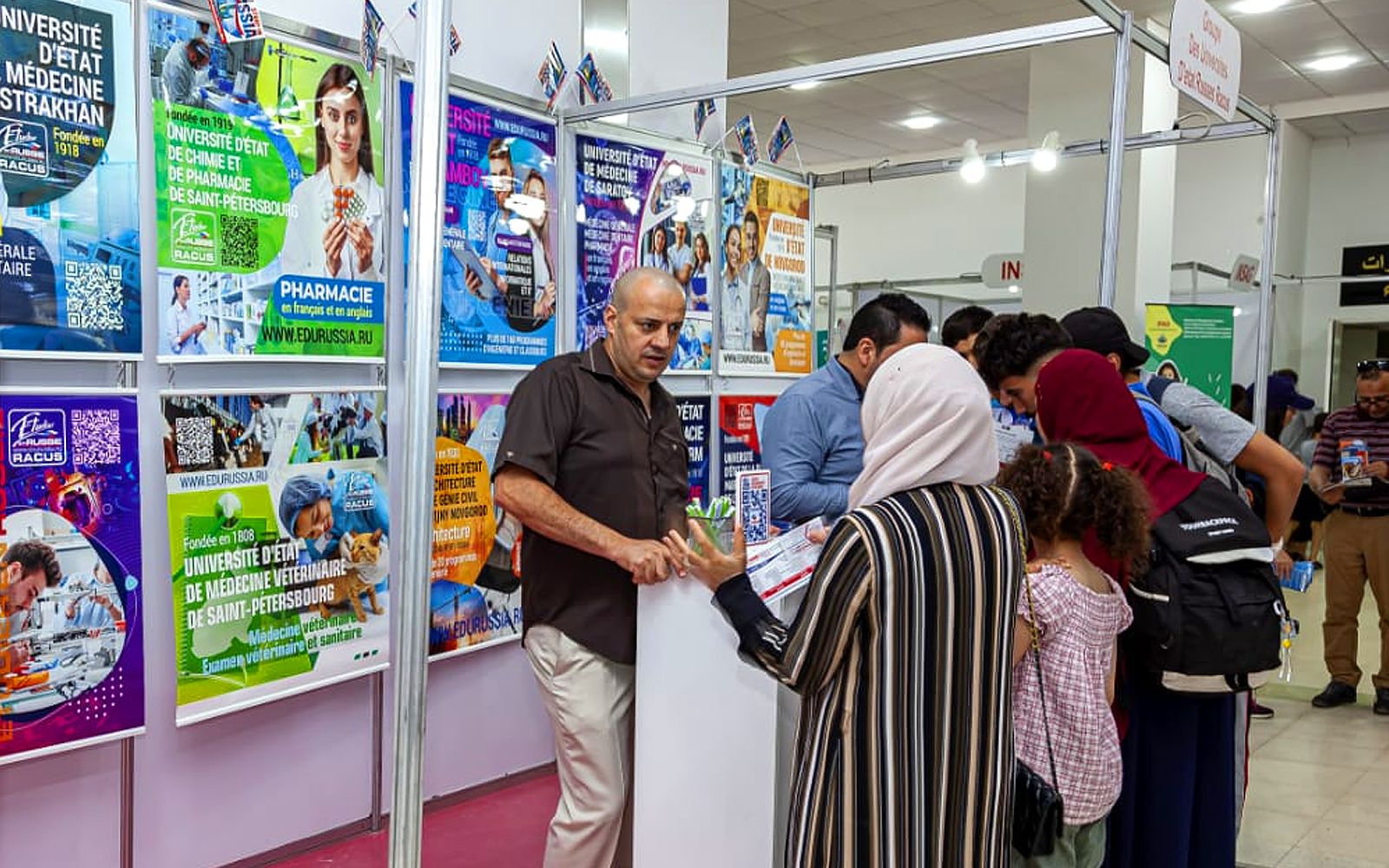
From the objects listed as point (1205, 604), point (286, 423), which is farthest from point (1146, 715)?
point (286, 423)

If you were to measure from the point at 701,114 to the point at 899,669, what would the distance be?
3.10 m

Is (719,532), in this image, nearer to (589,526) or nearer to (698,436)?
(589,526)

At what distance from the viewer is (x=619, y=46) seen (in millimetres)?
4051

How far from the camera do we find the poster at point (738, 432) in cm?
451

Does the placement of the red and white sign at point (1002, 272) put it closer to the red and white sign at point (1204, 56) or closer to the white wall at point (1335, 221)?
the white wall at point (1335, 221)

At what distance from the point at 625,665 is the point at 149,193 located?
1655 millimetres

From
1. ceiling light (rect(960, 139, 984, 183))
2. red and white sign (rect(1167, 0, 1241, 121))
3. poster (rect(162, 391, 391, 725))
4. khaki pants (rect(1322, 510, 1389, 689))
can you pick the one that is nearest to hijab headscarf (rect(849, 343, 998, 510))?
red and white sign (rect(1167, 0, 1241, 121))

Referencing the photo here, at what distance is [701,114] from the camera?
433 centimetres

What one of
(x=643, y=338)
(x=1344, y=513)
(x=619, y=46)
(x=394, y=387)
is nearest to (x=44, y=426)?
(x=394, y=387)

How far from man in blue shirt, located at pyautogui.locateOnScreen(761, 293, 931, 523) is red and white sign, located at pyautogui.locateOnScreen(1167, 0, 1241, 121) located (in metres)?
0.95

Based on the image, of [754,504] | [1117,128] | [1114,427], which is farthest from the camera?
[1117,128]

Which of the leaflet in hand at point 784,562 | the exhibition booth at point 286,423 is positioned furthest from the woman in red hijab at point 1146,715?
the leaflet in hand at point 784,562

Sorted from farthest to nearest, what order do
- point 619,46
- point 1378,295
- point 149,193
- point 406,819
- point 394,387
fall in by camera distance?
point 1378,295
point 619,46
point 394,387
point 149,193
point 406,819

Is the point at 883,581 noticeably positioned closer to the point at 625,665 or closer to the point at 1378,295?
the point at 625,665
